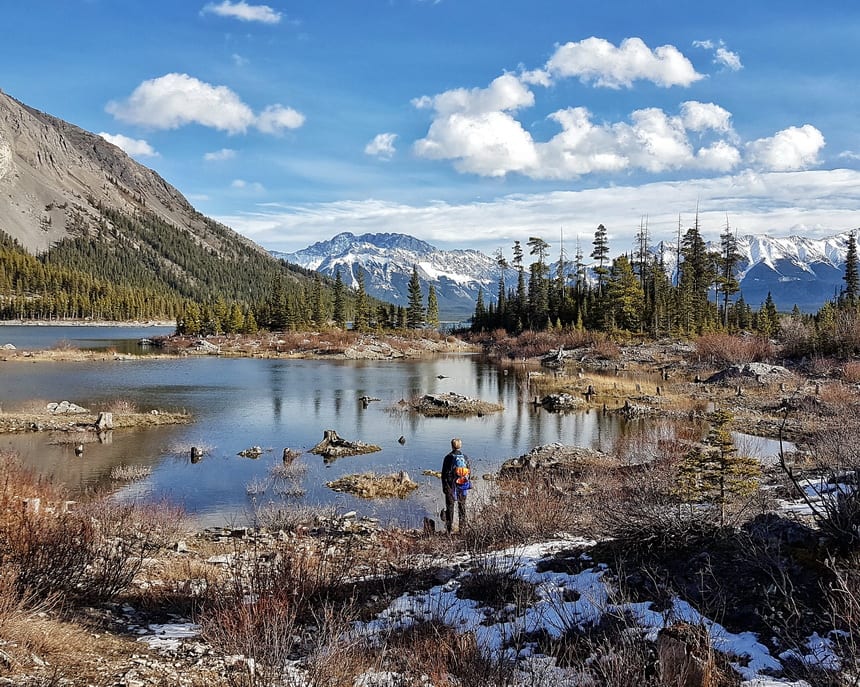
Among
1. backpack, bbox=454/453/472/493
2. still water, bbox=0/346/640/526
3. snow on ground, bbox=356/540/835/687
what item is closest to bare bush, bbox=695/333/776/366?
still water, bbox=0/346/640/526

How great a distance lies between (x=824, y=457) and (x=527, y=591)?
9757mm

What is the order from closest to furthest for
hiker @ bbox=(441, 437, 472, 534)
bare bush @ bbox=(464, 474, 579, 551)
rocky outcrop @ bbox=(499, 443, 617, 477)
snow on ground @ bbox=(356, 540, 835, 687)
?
1. snow on ground @ bbox=(356, 540, 835, 687)
2. bare bush @ bbox=(464, 474, 579, 551)
3. hiker @ bbox=(441, 437, 472, 534)
4. rocky outcrop @ bbox=(499, 443, 617, 477)

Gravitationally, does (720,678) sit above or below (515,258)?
below

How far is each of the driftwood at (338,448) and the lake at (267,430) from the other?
1.90 feet

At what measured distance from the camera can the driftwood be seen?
24781 mm

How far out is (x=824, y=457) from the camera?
1351cm

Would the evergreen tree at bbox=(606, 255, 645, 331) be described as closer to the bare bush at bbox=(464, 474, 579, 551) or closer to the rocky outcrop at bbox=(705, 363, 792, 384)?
the rocky outcrop at bbox=(705, 363, 792, 384)

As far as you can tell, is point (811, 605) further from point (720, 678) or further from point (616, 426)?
point (616, 426)

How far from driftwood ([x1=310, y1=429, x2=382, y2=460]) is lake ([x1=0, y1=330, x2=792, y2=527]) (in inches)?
22.8

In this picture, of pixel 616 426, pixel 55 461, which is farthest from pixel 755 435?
pixel 55 461

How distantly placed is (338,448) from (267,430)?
20.2ft

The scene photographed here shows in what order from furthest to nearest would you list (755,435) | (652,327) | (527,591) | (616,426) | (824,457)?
(652,327) → (616,426) → (755,435) → (824,457) → (527,591)

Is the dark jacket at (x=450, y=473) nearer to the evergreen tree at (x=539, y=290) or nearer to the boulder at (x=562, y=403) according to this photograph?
the boulder at (x=562, y=403)

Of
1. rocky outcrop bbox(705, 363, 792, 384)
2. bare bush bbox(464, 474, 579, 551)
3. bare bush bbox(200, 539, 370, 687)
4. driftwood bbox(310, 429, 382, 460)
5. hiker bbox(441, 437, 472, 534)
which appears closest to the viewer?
bare bush bbox(200, 539, 370, 687)
